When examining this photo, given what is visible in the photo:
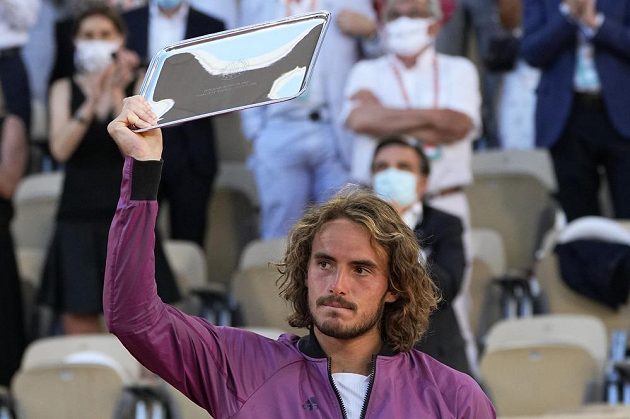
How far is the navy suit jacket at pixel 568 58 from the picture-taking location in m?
8.13

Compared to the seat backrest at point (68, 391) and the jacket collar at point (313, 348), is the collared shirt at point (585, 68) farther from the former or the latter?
the jacket collar at point (313, 348)

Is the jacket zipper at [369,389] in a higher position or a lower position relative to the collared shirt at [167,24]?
lower

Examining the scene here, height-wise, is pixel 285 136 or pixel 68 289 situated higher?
pixel 285 136

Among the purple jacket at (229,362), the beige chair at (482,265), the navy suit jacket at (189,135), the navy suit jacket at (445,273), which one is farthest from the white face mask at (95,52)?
the purple jacket at (229,362)

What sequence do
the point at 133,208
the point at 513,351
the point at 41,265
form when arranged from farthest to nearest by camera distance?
1. the point at 41,265
2. the point at 513,351
3. the point at 133,208

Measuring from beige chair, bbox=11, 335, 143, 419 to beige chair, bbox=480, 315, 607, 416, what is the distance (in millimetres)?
1575

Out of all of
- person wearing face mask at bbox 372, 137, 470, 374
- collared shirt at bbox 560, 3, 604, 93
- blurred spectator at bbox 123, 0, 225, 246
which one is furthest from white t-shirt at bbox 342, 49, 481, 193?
blurred spectator at bbox 123, 0, 225, 246

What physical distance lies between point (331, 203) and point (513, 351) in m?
3.11

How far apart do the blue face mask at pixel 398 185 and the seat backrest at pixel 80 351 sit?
1.35m

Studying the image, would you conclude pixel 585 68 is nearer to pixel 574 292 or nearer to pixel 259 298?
pixel 574 292

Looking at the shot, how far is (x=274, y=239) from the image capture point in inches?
326

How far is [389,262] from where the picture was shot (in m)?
→ 3.95

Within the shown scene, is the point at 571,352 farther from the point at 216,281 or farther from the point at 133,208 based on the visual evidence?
the point at 133,208

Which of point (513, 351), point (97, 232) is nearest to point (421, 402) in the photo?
point (513, 351)
